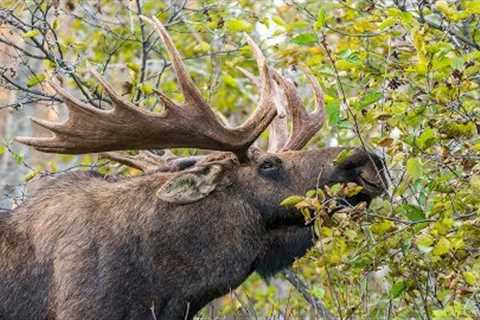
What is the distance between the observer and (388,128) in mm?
7004

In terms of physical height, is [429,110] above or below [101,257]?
above

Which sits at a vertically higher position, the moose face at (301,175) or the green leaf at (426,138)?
the green leaf at (426,138)

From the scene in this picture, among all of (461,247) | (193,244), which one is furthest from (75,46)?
(461,247)

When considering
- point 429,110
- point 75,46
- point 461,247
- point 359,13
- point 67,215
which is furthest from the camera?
point 75,46

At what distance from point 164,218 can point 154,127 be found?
1.87 feet

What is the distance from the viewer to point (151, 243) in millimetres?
7305

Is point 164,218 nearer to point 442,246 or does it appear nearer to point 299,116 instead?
point 299,116

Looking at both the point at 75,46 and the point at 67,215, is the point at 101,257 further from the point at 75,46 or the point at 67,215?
the point at 75,46

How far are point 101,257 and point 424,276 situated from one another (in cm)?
192

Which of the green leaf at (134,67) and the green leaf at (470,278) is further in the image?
the green leaf at (134,67)

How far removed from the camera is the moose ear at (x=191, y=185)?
7.28 metres

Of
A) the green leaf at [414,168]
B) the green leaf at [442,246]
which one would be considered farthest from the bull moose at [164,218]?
the green leaf at [442,246]

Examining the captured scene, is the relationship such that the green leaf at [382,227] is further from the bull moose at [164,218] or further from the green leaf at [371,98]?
the green leaf at [371,98]

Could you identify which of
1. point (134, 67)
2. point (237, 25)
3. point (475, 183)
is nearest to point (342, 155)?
point (475, 183)
